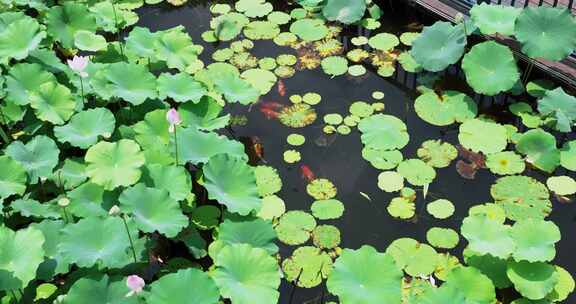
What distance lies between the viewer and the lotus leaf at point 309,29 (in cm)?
462

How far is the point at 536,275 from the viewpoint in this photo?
287 cm

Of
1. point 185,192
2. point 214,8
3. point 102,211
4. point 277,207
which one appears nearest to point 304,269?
point 277,207

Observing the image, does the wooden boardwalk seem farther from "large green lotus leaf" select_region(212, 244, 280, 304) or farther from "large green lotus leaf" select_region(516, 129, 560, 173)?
"large green lotus leaf" select_region(212, 244, 280, 304)

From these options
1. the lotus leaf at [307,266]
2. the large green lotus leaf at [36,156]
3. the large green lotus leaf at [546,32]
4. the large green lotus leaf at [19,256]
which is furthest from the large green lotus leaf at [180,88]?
the large green lotus leaf at [546,32]

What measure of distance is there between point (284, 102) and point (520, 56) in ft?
5.21

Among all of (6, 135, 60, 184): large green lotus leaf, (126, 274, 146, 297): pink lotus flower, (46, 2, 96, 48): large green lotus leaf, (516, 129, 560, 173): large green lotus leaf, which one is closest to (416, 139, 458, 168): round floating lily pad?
(516, 129, 560, 173): large green lotus leaf

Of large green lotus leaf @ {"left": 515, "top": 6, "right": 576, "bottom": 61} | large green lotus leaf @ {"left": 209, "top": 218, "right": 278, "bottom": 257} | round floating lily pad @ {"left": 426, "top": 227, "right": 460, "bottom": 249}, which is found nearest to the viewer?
large green lotus leaf @ {"left": 209, "top": 218, "right": 278, "bottom": 257}

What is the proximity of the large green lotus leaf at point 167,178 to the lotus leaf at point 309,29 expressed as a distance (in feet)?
6.36

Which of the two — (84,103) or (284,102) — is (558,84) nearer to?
(284,102)

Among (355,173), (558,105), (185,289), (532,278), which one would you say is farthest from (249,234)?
(558,105)

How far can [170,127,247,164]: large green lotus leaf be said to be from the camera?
321 centimetres

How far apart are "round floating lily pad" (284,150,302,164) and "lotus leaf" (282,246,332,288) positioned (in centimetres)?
69

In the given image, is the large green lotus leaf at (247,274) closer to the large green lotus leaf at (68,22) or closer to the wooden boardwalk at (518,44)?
the large green lotus leaf at (68,22)

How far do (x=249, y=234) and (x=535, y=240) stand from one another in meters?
1.36
